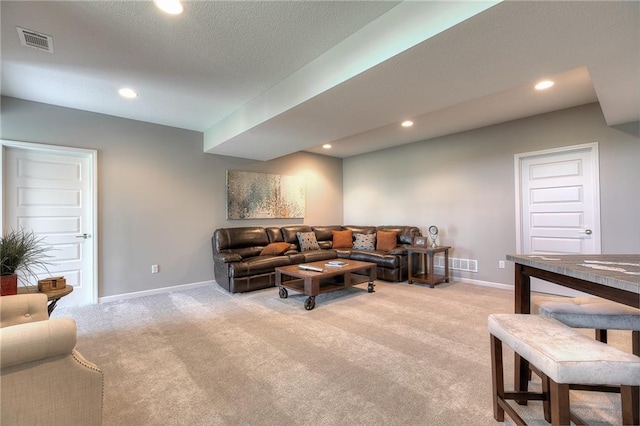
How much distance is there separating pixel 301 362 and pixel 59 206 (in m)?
3.74

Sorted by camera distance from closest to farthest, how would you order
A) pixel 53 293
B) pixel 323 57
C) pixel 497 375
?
pixel 497 375 < pixel 53 293 < pixel 323 57

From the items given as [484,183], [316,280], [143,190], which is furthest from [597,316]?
[143,190]

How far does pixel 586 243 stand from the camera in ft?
12.1

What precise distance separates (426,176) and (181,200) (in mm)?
4349

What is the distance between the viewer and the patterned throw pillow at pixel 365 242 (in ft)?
18.1

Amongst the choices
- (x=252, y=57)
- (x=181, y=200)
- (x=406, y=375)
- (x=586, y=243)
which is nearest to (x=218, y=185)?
(x=181, y=200)

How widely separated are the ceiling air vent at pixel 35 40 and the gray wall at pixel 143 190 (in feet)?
5.40

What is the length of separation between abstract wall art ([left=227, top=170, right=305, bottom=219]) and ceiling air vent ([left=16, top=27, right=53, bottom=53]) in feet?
9.31

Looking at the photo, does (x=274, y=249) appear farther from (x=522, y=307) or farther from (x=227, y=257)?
(x=522, y=307)

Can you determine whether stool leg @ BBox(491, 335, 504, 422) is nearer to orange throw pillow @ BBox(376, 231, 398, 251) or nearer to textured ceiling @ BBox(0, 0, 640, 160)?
textured ceiling @ BBox(0, 0, 640, 160)

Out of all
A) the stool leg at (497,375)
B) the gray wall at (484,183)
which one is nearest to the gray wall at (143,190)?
the gray wall at (484,183)

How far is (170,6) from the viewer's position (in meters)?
1.86

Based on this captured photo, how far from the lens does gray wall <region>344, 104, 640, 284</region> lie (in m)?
3.43

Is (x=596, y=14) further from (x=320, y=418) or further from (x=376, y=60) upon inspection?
(x=320, y=418)
